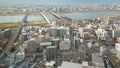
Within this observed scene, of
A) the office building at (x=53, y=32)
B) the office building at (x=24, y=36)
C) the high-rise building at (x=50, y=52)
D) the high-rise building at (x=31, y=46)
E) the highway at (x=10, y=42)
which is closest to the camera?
the highway at (x=10, y=42)

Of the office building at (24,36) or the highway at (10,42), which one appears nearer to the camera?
the highway at (10,42)

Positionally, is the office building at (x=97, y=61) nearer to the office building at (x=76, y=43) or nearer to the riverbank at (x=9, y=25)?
the office building at (x=76, y=43)

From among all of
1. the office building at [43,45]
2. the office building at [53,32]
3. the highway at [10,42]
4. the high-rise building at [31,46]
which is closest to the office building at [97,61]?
the office building at [43,45]

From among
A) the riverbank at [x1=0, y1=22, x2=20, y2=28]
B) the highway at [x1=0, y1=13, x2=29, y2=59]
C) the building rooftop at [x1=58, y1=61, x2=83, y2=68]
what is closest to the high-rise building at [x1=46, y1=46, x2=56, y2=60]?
the building rooftop at [x1=58, y1=61, x2=83, y2=68]

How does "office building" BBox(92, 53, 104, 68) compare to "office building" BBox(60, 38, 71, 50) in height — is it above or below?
below

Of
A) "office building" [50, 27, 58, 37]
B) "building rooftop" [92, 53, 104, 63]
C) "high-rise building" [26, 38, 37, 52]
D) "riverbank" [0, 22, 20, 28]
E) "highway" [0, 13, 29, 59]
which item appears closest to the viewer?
"building rooftop" [92, 53, 104, 63]

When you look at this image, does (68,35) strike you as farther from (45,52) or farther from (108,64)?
(108,64)

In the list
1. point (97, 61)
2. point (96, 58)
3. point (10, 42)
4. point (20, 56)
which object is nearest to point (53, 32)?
point (10, 42)

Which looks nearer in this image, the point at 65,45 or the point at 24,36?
the point at 65,45

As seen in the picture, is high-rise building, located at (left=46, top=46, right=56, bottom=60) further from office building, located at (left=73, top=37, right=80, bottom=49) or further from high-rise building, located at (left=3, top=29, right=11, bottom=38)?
high-rise building, located at (left=3, top=29, right=11, bottom=38)

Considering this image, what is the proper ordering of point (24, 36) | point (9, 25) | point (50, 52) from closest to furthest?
point (50, 52) < point (24, 36) < point (9, 25)

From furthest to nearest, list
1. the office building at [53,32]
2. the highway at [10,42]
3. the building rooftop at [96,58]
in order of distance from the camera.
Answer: the office building at [53,32]
the highway at [10,42]
the building rooftop at [96,58]

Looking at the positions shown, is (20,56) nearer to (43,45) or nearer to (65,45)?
(43,45)
